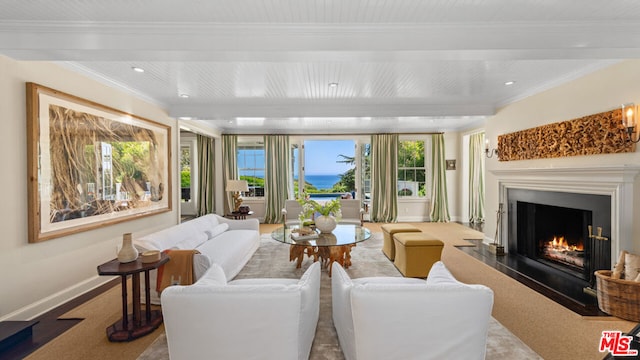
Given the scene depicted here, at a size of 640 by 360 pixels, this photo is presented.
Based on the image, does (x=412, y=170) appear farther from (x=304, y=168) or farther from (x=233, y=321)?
(x=233, y=321)

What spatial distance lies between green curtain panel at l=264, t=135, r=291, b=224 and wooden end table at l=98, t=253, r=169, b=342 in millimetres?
5170

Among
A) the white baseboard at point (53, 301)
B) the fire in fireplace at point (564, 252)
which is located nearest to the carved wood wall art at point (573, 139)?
the fire in fireplace at point (564, 252)

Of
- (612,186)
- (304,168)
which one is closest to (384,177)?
(304,168)

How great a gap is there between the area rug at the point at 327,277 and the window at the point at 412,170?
2431 millimetres

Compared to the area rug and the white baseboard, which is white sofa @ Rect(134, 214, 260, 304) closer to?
the area rug

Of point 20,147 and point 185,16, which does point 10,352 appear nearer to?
point 20,147

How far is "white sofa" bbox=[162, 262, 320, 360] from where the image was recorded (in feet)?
5.43

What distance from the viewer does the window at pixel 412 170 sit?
8.12 meters

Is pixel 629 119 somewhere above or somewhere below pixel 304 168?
above

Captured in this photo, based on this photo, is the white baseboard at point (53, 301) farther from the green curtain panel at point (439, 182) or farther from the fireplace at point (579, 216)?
the green curtain panel at point (439, 182)

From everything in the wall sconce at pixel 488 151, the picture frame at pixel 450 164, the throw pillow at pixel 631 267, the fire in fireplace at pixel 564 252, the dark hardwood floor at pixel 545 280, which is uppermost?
the wall sconce at pixel 488 151

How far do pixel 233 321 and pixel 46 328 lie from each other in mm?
2206

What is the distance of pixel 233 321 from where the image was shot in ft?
5.48

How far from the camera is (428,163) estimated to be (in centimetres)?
807
